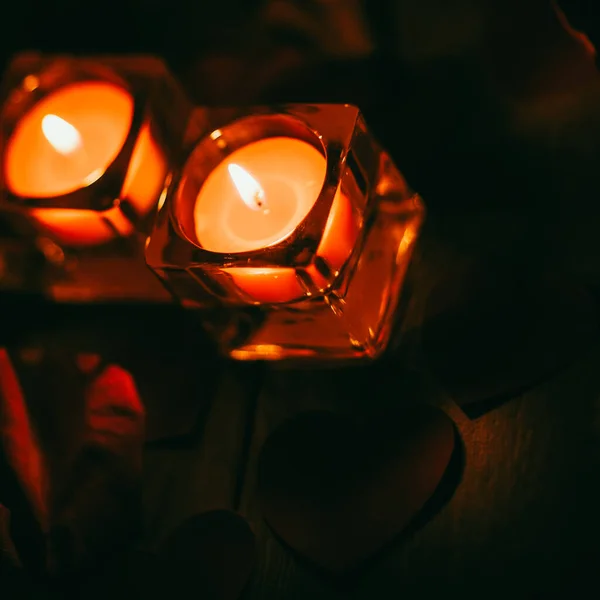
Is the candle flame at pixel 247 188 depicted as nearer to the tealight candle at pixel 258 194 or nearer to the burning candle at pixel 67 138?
the tealight candle at pixel 258 194

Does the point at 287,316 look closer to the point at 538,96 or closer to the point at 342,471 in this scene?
the point at 342,471

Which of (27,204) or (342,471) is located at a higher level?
(27,204)

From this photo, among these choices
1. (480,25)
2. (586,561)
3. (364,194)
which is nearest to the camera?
(586,561)

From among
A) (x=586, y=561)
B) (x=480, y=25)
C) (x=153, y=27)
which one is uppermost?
(x=153, y=27)

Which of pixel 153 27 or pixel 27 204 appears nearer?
pixel 27 204


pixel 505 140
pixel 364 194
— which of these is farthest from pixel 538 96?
pixel 364 194

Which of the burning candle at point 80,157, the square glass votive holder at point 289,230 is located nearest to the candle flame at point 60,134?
the burning candle at point 80,157

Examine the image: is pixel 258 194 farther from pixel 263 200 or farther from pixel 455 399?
pixel 455 399

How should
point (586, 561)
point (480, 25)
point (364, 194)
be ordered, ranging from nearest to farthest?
point (586, 561)
point (364, 194)
point (480, 25)
